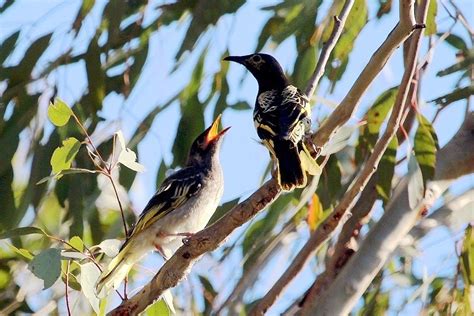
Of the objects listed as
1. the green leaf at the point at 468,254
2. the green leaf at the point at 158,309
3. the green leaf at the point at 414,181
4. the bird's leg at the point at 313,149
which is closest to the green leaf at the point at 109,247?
the green leaf at the point at 158,309

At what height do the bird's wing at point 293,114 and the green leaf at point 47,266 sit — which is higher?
the green leaf at point 47,266

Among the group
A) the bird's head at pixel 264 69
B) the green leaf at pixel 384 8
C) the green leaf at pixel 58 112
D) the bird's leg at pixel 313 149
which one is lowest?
the green leaf at pixel 384 8

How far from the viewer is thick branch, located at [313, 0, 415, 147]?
347 centimetres

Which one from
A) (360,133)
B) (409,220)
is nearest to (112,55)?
(360,133)

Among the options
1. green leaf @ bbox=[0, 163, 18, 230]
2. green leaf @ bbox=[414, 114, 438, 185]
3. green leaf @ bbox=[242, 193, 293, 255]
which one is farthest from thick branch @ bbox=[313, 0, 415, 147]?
Answer: green leaf @ bbox=[0, 163, 18, 230]

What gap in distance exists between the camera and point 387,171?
187 inches

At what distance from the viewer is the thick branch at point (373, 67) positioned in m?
3.47

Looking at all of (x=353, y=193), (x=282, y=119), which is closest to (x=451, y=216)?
(x=353, y=193)

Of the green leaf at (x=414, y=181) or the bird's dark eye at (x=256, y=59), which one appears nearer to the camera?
the green leaf at (x=414, y=181)

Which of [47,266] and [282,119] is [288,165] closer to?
[282,119]

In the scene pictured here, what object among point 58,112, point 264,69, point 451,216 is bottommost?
point 451,216

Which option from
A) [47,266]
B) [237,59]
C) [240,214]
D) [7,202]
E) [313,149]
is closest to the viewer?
[47,266]

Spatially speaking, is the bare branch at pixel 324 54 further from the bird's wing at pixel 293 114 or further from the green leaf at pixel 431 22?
the green leaf at pixel 431 22

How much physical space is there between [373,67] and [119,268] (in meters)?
1.21
